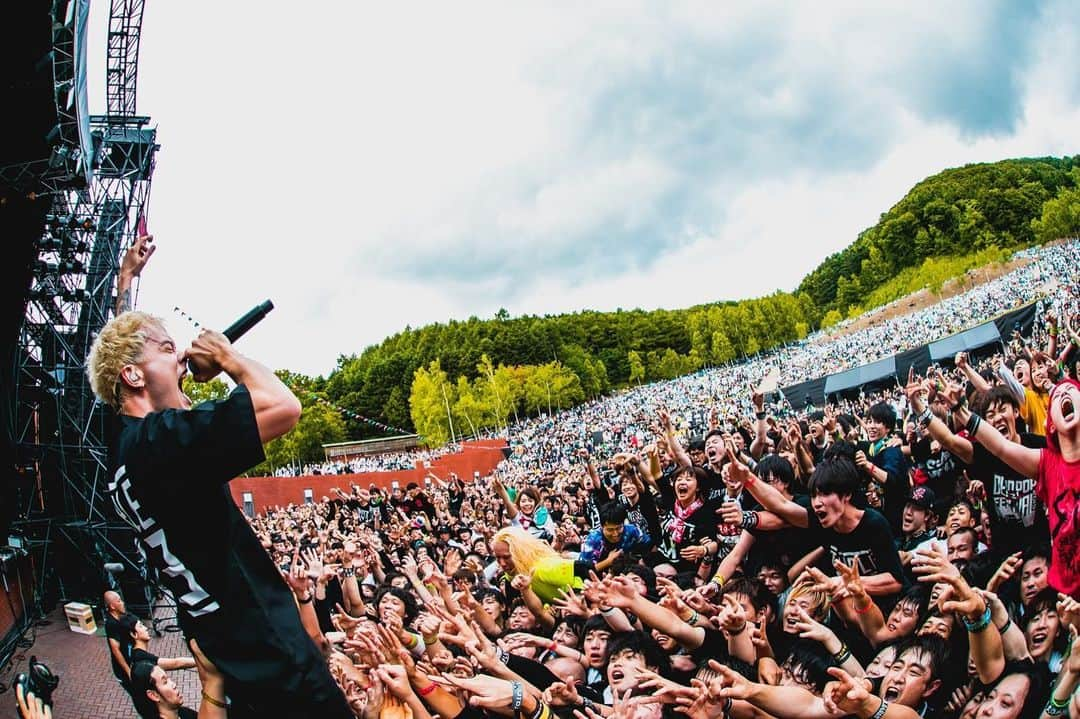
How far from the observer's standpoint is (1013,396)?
4312 millimetres

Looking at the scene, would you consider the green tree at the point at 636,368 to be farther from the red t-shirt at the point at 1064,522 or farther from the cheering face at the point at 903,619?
the red t-shirt at the point at 1064,522

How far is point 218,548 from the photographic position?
177cm

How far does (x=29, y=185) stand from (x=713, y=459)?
8981 millimetres

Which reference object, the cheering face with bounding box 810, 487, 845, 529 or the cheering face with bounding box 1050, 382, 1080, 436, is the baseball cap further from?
the cheering face with bounding box 1050, 382, 1080, 436

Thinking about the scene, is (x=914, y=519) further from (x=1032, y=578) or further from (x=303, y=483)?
(x=303, y=483)

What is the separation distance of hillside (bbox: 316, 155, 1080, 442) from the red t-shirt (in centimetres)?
5413

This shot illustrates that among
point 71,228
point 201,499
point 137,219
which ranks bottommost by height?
point 201,499

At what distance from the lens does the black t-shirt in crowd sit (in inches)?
65.9

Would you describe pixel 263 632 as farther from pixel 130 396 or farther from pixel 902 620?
pixel 902 620

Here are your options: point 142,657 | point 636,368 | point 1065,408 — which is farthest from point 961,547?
point 636,368

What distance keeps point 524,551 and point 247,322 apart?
128 inches

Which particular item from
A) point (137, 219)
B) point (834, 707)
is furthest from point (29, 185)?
point (834, 707)

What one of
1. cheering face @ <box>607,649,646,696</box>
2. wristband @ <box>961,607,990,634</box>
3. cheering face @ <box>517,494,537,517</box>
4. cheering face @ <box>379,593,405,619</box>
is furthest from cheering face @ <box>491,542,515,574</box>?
cheering face @ <box>517,494,537,517</box>

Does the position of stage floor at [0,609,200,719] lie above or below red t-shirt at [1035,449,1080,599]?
below
